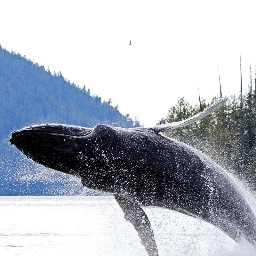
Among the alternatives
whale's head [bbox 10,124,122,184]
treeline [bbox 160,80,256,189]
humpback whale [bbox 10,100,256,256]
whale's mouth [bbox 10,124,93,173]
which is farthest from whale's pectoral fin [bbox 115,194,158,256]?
treeline [bbox 160,80,256,189]

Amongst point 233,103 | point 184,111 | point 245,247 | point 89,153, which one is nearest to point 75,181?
point 89,153

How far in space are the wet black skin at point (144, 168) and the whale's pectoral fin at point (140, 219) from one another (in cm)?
12

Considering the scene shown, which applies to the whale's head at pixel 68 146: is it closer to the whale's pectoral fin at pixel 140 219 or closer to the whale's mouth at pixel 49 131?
the whale's mouth at pixel 49 131

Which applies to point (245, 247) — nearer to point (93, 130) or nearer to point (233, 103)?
point (93, 130)

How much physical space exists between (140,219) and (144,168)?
0.96 m

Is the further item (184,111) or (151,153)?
(184,111)

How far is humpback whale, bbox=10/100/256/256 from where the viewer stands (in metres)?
10.4

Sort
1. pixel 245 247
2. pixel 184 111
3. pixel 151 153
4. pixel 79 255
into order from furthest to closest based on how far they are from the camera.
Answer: pixel 184 111, pixel 79 255, pixel 245 247, pixel 151 153

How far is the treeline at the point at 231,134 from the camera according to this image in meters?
73.1

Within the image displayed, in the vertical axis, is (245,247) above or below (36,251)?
above

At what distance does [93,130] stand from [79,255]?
8797mm

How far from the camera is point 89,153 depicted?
10.5 metres

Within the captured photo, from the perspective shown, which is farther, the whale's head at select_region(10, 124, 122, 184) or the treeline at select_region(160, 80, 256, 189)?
the treeline at select_region(160, 80, 256, 189)

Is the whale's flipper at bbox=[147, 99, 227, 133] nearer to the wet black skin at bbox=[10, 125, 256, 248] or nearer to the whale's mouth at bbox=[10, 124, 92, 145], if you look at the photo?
the wet black skin at bbox=[10, 125, 256, 248]
